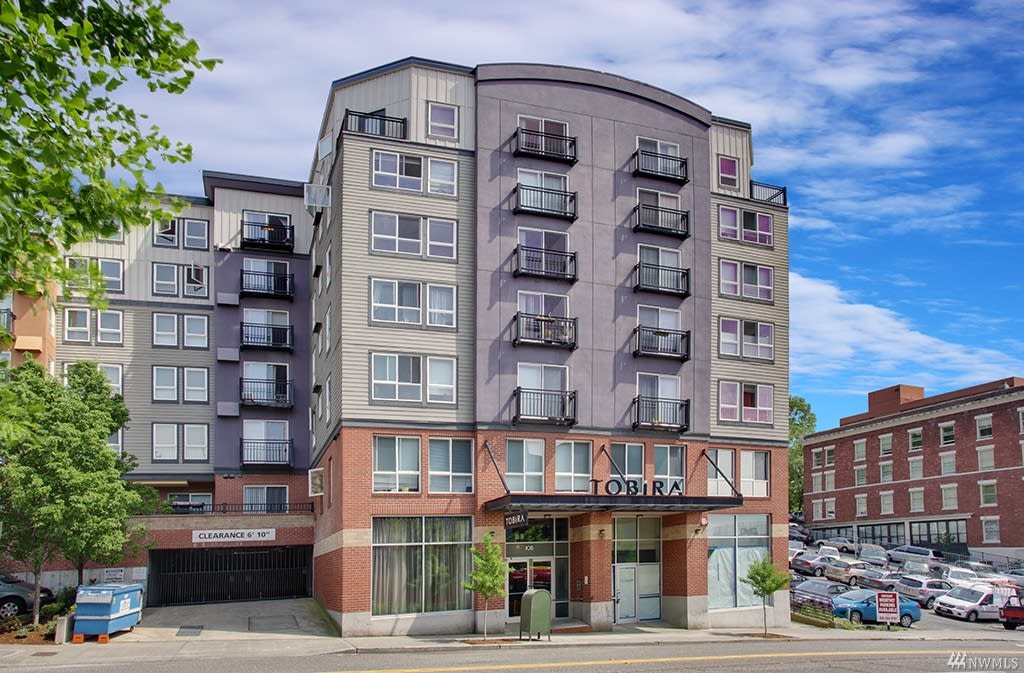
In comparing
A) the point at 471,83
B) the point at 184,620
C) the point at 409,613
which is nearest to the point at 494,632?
the point at 409,613

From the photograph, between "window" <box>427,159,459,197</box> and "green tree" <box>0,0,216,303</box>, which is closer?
"green tree" <box>0,0,216,303</box>

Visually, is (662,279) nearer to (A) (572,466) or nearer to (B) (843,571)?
(A) (572,466)

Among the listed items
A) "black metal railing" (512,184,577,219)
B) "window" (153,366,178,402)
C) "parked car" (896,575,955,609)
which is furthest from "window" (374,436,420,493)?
"parked car" (896,575,955,609)

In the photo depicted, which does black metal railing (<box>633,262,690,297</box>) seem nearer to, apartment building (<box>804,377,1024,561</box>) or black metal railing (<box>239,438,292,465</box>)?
black metal railing (<box>239,438,292,465</box>)

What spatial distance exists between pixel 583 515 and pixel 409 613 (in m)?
7.51

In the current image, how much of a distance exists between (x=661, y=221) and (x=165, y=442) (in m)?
26.0

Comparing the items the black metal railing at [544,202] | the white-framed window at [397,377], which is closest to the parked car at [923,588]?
the black metal railing at [544,202]

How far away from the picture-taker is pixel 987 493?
74312mm

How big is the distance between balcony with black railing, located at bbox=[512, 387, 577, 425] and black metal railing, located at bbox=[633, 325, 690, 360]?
3.70 metres

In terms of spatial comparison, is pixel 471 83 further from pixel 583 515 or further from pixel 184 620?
pixel 184 620

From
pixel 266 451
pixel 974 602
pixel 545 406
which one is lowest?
pixel 974 602

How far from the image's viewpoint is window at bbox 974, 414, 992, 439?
244 ft

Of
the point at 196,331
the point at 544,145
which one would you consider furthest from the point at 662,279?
the point at 196,331

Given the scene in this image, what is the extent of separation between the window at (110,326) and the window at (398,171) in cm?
1946
